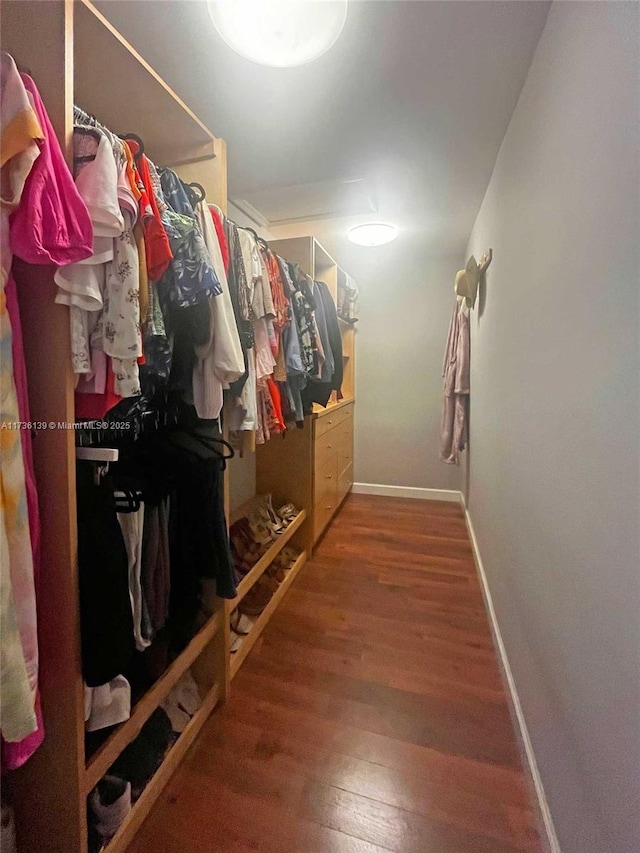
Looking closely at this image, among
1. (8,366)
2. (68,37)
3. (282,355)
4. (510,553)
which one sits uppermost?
(68,37)

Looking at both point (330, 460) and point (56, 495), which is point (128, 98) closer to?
point (56, 495)

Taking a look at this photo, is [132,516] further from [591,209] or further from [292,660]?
[591,209]

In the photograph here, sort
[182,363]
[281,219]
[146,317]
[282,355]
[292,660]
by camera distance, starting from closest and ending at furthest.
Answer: [146,317] → [182,363] → [292,660] → [282,355] → [281,219]

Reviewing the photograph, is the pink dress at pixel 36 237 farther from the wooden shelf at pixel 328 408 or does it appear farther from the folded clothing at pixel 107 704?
the wooden shelf at pixel 328 408

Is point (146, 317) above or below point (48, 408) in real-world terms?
above

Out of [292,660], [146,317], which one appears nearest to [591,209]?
[146,317]

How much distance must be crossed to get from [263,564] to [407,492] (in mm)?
2292

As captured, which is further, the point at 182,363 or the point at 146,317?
the point at 182,363

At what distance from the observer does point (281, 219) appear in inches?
108

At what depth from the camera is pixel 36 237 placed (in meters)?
0.70

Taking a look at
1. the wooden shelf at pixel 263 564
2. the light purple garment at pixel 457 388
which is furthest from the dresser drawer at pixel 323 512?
the light purple garment at pixel 457 388

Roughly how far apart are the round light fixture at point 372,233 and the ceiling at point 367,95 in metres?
0.31

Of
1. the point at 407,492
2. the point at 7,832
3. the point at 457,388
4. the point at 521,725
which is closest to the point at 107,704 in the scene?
the point at 7,832

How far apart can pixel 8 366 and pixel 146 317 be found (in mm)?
318
